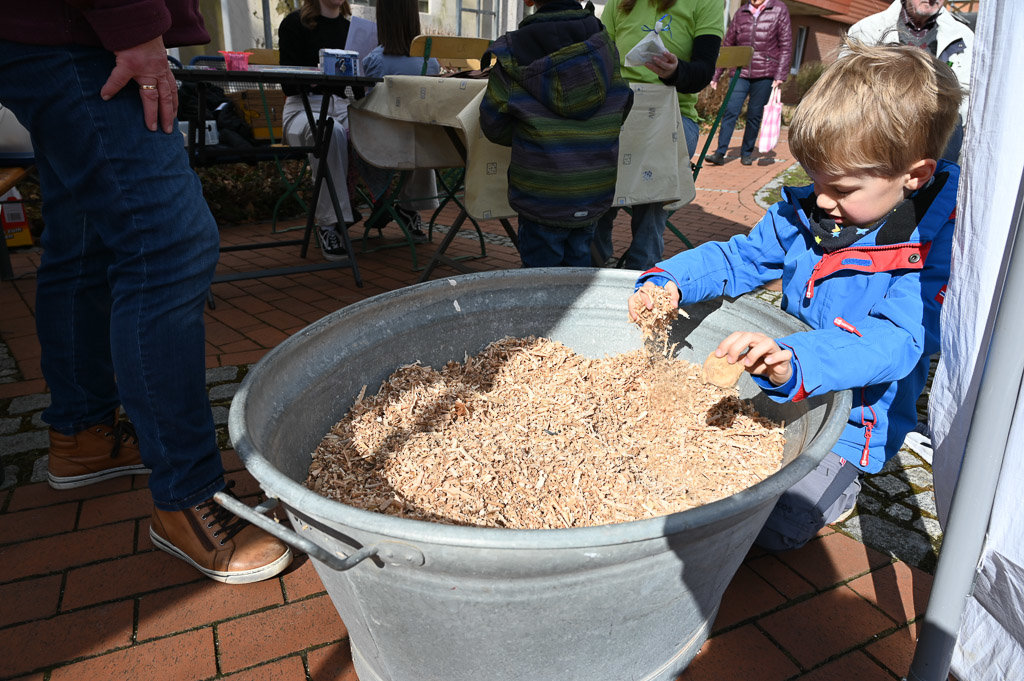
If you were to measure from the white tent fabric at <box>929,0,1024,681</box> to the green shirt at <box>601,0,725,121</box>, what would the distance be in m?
2.67

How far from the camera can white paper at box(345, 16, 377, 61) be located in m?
4.80

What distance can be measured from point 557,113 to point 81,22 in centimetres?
176

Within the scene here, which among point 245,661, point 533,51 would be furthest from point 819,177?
point 245,661

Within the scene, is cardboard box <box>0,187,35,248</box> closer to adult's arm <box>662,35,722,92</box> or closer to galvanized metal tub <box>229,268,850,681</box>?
galvanized metal tub <box>229,268,850,681</box>

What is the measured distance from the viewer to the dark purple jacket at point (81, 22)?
1.32 m

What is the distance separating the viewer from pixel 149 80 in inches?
55.9

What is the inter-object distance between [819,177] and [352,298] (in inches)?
109

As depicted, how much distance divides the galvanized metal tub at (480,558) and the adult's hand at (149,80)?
58 cm

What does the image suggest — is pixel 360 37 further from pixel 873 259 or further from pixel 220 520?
pixel 873 259

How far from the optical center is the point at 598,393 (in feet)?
6.46

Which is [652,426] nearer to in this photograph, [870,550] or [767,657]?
[767,657]

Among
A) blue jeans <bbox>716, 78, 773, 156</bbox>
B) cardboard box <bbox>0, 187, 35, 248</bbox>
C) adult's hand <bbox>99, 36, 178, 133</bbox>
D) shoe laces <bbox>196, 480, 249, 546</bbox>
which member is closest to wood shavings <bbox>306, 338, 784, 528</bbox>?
shoe laces <bbox>196, 480, 249, 546</bbox>

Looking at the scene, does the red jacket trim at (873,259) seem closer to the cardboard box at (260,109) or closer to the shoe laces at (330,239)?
the shoe laces at (330,239)

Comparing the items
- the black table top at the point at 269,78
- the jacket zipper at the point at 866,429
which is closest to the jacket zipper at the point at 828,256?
the jacket zipper at the point at 866,429
